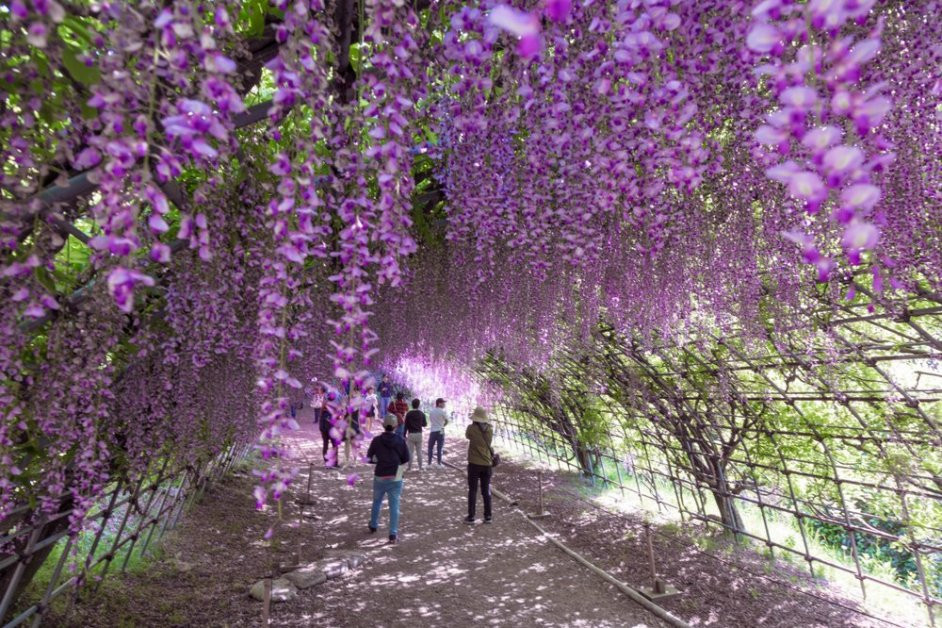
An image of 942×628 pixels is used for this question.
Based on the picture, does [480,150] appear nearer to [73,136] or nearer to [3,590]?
[73,136]

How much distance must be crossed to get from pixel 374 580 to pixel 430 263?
3239 millimetres

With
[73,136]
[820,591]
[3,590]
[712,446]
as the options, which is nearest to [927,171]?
[73,136]

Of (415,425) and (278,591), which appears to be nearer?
(278,591)

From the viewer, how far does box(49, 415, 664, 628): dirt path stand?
167 inches

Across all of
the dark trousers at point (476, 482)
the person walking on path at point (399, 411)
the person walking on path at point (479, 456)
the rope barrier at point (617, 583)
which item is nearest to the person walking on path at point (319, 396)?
the person walking on path at point (479, 456)

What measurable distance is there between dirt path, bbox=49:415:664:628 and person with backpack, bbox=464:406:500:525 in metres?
0.32

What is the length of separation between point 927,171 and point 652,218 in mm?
1110

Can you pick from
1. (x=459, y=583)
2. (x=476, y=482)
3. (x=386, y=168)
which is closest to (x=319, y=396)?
(x=386, y=168)

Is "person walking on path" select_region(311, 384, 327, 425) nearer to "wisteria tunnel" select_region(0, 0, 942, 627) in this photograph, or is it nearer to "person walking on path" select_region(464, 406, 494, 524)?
"wisteria tunnel" select_region(0, 0, 942, 627)

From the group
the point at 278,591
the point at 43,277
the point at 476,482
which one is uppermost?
the point at 43,277

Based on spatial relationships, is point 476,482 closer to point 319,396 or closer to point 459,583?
point 459,583

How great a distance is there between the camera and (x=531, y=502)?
28.6 feet

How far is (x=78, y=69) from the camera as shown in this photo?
4.34ft

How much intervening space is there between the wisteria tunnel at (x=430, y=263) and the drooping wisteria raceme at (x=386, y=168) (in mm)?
15
